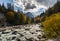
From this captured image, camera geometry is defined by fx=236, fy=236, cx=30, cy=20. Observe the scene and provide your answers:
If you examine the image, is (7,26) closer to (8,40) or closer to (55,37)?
(8,40)

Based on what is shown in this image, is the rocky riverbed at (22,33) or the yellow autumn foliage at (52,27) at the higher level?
the yellow autumn foliage at (52,27)

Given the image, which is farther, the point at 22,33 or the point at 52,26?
the point at 22,33

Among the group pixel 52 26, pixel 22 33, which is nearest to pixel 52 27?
pixel 52 26

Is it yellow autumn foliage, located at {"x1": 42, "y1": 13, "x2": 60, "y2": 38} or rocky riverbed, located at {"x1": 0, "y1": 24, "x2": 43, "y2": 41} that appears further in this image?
rocky riverbed, located at {"x1": 0, "y1": 24, "x2": 43, "y2": 41}

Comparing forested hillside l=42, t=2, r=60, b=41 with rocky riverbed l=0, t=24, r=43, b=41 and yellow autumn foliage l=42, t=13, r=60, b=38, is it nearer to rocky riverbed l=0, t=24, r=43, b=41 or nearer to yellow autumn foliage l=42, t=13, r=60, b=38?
yellow autumn foliage l=42, t=13, r=60, b=38

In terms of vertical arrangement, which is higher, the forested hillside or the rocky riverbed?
the forested hillside

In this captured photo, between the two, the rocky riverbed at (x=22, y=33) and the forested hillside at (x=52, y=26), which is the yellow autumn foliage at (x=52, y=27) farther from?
the rocky riverbed at (x=22, y=33)

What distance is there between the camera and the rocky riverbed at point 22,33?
9117mm

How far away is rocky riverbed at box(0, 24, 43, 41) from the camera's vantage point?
359 inches

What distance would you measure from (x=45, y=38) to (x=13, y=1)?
2207 millimetres

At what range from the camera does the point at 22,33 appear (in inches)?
365

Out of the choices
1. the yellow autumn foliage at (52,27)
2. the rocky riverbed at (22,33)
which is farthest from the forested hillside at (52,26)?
the rocky riverbed at (22,33)

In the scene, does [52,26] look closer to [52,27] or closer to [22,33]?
[52,27]

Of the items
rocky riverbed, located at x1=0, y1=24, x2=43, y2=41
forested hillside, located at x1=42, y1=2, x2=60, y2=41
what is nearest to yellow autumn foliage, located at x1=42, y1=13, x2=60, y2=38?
forested hillside, located at x1=42, y1=2, x2=60, y2=41
